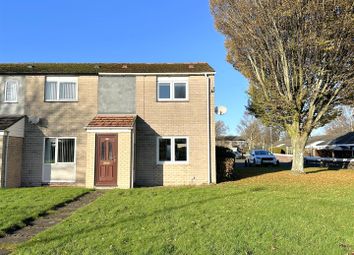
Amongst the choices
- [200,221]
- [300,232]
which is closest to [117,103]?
[200,221]

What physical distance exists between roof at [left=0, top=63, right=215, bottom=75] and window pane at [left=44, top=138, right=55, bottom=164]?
3.44m

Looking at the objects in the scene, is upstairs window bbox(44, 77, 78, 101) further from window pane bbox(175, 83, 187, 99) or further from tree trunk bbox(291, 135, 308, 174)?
tree trunk bbox(291, 135, 308, 174)

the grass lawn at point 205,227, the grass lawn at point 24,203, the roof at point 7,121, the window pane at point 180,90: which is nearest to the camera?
the grass lawn at point 205,227

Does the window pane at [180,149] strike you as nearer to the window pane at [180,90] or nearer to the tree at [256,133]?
the window pane at [180,90]

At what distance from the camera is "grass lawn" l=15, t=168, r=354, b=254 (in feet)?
20.2

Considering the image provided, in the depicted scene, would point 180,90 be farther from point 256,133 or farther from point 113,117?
point 256,133

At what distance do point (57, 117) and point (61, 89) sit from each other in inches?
57.1

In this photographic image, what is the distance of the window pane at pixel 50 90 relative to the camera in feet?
58.6

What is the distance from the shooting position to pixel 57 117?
1770 centimetres

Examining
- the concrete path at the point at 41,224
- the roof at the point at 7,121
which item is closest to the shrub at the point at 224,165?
the concrete path at the point at 41,224

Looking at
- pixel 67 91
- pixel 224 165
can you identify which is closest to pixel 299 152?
pixel 224 165

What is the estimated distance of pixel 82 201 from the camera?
39.6ft

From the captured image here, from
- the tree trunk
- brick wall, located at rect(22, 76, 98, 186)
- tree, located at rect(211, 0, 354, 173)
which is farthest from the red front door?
the tree trunk

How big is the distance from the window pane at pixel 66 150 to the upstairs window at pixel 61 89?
2174 mm
